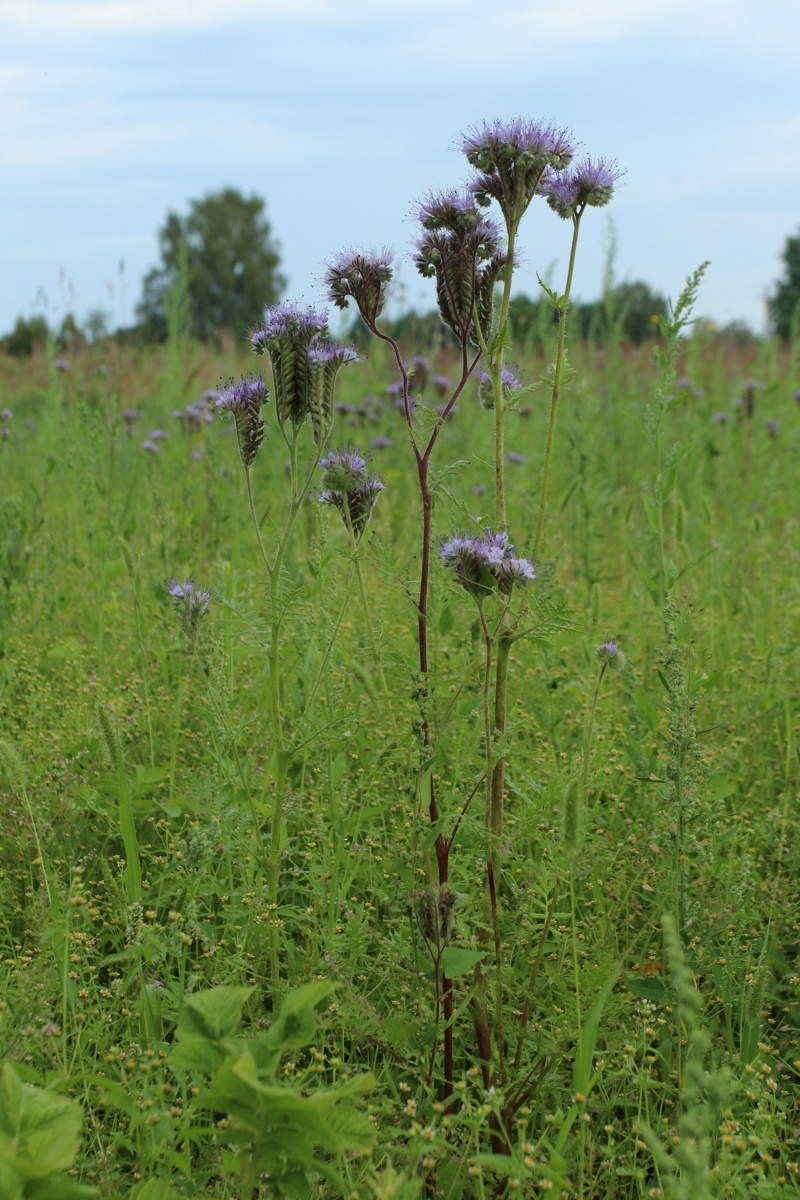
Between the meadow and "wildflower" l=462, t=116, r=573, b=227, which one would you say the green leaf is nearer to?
the meadow

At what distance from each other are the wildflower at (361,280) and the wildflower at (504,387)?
272mm

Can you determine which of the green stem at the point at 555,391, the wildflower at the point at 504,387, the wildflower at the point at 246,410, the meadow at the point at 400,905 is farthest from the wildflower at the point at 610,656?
the wildflower at the point at 246,410

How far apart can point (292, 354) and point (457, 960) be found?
116cm

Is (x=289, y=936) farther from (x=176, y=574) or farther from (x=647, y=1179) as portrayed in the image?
(x=176, y=574)

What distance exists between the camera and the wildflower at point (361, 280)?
189 centimetres

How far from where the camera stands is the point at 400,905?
1.90 m

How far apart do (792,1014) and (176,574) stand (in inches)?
98.3

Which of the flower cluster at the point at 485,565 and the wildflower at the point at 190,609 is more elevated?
the flower cluster at the point at 485,565

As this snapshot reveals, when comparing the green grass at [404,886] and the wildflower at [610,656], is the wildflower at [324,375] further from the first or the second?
the wildflower at [610,656]

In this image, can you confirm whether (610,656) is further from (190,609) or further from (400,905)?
(190,609)

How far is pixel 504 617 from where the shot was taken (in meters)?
1.72

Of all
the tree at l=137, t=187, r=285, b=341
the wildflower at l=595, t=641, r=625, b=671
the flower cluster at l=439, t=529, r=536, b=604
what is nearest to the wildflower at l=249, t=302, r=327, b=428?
the flower cluster at l=439, t=529, r=536, b=604

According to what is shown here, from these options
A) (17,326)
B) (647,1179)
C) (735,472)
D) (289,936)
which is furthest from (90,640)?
(17,326)

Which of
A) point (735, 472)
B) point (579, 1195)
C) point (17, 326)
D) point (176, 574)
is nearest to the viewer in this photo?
point (579, 1195)
